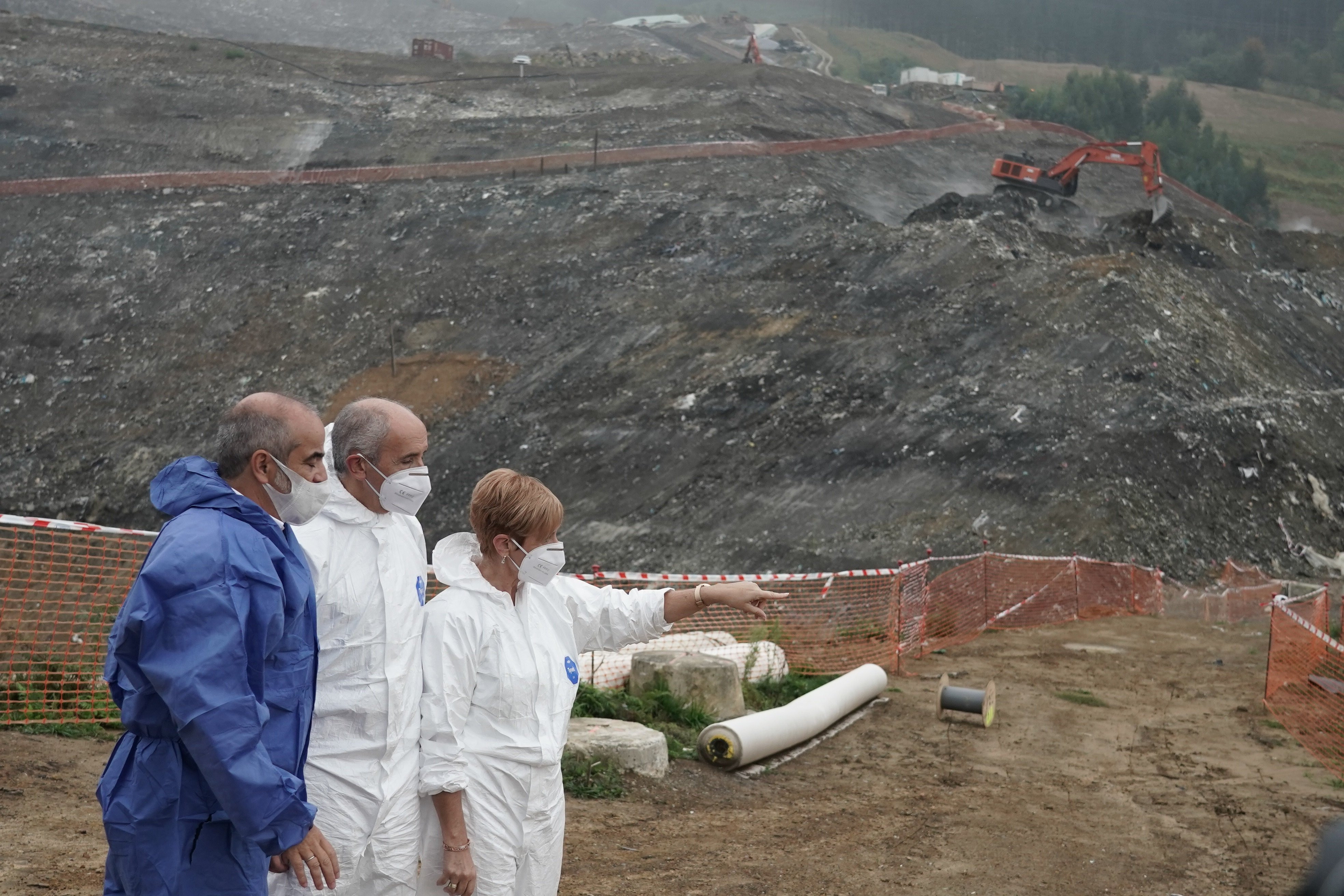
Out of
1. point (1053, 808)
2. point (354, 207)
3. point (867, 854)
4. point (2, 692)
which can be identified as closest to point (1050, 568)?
point (1053, 808)

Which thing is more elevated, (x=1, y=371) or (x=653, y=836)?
(x=653, y=836)

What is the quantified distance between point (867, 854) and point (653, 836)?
1135mm

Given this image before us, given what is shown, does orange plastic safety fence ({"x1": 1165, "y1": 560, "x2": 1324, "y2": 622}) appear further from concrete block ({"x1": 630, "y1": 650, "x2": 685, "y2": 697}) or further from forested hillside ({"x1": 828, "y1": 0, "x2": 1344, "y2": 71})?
forested hillside ({"x1": 828, "y1": 0, "x2": 1344, "y2": 71})

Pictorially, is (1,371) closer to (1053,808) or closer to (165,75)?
(165,75)

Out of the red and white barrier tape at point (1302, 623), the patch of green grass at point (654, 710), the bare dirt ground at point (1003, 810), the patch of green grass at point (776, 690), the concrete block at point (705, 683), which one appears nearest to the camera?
the bare dirt ground at point (1003, 810)

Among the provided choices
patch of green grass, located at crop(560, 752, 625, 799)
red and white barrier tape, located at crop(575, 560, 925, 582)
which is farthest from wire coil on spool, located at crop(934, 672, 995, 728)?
patch of green grass, located at crop(560, 752, 625, 799)

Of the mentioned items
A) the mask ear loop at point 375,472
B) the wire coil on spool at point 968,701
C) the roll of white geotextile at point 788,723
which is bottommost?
the wire coil on spool at point 968,701

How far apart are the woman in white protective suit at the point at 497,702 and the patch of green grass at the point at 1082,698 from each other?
27.6ft

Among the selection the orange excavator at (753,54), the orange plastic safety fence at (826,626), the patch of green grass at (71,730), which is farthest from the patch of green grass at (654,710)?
the orange excavator at (753,54)

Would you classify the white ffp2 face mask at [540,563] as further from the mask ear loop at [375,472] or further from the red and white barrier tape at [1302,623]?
the red and white barrier tape at [1302,623]

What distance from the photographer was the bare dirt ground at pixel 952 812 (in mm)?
6121

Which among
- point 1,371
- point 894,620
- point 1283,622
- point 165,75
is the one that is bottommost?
point 1,371

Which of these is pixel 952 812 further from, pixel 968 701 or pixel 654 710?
pixel 968 701

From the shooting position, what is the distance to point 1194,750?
9.52 metres
